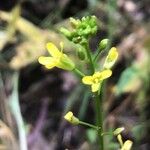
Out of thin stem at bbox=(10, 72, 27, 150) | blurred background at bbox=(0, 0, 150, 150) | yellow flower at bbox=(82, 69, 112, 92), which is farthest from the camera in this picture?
blurred background at bbox=(0, 0, 150, 150)

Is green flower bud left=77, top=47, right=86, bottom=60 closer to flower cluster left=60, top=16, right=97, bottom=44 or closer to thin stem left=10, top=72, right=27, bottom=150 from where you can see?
flower cluster left=60, top=16, right=97, bottom=44

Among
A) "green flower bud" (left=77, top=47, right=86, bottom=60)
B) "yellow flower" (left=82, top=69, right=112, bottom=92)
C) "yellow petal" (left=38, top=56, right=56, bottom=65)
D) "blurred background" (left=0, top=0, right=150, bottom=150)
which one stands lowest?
"yellow flower" (left=82, top=69, right=112, bottom=92)

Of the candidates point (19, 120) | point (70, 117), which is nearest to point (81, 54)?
point (70, 117)

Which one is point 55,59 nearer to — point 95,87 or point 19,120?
point 95,87

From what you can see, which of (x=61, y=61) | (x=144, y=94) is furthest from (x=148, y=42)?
(x=61, y=61)

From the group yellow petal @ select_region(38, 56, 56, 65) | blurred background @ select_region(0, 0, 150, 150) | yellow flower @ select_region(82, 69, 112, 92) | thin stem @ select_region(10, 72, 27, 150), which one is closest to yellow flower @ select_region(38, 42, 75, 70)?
yellow petal @ select_region(38, 56, 56, 65)

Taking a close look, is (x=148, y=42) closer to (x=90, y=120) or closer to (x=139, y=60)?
(x=139, y=60)
